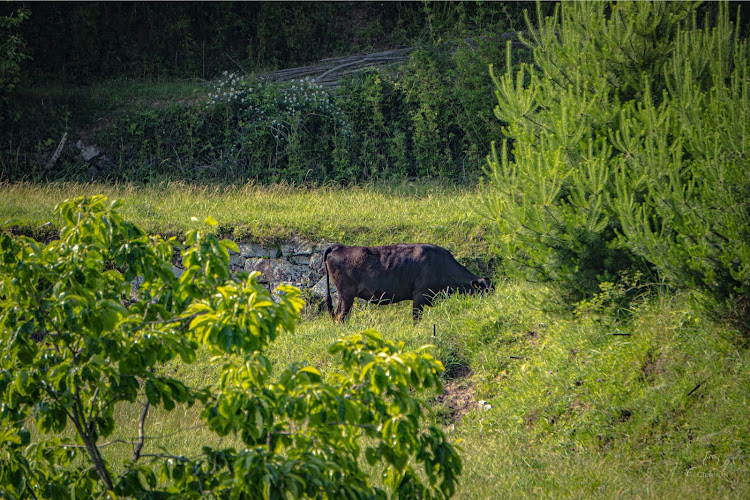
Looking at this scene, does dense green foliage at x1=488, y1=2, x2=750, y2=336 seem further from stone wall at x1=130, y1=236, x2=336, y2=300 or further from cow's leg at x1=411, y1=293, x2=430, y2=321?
stone wall at x1=130, y1=236, x2=336, y2=300

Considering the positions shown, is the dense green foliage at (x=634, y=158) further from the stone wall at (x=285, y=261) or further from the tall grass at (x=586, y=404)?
the stone wall at (x=285, y=261)

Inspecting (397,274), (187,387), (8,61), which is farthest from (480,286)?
(8,61)

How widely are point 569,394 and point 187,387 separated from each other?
489cm

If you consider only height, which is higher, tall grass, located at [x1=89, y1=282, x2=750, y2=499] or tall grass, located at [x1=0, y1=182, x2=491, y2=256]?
tall grass, located at [x1=0, y1=182, x2=491, y2=256]

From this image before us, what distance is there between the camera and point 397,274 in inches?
401

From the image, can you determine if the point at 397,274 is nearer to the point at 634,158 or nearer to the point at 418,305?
the point at 418,305

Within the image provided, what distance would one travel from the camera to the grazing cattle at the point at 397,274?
10188 millimetres

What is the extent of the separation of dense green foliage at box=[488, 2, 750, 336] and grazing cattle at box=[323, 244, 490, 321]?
1661mm

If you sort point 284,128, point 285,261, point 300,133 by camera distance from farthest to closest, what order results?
point 284,128, point 300,133, point 285,261

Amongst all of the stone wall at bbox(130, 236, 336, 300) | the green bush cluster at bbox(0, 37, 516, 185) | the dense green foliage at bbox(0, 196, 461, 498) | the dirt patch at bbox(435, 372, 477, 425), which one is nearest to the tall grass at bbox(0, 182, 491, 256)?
the stone wall at bbox(130, 236, 336, 300)

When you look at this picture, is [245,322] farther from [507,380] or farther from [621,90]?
[621,90]

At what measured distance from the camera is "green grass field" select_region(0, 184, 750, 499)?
607cm

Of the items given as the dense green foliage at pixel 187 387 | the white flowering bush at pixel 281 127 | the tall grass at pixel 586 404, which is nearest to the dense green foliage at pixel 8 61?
the white flowering bush at pixel 281 127

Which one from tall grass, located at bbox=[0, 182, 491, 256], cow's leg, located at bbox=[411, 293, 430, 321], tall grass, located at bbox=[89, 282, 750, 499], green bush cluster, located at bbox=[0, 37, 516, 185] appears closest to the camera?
tall grass, located at bbox=[89, 282, 750, 499]
